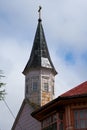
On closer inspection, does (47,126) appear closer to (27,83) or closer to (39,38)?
(27,83)

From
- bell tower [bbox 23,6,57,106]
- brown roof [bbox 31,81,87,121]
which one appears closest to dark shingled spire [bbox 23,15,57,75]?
bell tower [bbox 23,6,57,106]

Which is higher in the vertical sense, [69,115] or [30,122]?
[69,115]

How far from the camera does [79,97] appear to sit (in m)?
31.3

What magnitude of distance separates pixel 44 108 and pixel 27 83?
85.2 ft

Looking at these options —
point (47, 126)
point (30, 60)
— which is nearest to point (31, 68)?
point (30, 60)

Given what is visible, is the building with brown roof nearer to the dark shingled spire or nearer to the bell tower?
the bell tower

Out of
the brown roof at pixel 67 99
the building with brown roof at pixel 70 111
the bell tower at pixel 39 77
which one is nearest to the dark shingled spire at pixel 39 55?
the bell tower at pixel 39 77

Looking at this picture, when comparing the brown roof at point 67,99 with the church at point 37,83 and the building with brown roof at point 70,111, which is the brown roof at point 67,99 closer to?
the building with brown roof at point 70,111

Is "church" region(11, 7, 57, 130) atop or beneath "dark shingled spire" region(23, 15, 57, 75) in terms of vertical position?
beneath

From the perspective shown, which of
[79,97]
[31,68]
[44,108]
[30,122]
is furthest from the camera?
[31,68]

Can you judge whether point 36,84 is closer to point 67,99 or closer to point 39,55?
point 39,55

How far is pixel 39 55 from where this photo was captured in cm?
6081

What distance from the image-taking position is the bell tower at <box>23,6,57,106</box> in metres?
58.1

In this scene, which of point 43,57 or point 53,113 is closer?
point 53,113
